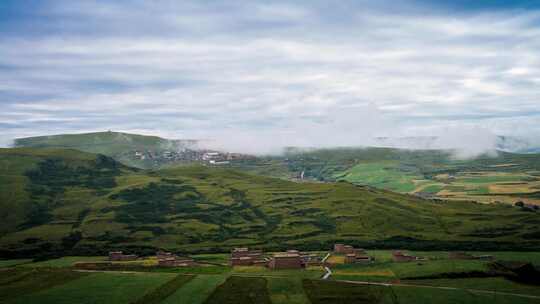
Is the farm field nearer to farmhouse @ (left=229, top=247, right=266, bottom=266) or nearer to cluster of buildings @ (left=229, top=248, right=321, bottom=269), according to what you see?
cluster of buildings @ (left=229, top=248, right=321, bottom=269)

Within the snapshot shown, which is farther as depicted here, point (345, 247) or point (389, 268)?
point (345, 247)

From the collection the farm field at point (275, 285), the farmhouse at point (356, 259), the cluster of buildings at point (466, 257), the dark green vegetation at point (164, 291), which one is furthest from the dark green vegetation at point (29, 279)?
the cluster of buildings at point (466, 257)

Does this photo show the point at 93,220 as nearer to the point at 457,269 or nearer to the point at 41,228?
the point at 41,228

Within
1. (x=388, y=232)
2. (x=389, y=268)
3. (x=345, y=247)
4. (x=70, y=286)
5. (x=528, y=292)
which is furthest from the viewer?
(x=388, y=232)

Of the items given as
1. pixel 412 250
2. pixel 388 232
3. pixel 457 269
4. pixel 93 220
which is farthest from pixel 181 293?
pixel 93 220

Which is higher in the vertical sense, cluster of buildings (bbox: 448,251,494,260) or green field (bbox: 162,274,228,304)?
green field (bbox: 162,274,228,304)

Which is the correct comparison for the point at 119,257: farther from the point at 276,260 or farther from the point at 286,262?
the point at 286,262

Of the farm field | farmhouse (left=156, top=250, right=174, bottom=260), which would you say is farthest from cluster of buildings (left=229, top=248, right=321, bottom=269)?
farmhouse (left=156, top=250, right=174, bottom=260)
